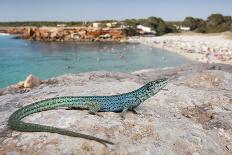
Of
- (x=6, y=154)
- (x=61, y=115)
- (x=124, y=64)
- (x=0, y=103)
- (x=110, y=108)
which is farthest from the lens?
(x=124, y=64)

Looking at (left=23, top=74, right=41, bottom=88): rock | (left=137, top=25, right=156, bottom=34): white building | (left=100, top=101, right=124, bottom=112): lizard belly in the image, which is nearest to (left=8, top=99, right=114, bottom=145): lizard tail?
(left=100, top=101, right=124, bottom=112): lizard belly

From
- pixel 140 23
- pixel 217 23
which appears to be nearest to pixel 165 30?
pixel 140 23

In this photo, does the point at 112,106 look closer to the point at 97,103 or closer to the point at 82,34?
the point at 97,103

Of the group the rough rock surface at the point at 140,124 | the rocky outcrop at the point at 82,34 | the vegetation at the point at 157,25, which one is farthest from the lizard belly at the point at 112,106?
the vegetation at the point at 157,25

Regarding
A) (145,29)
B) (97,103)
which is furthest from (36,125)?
(145,29)

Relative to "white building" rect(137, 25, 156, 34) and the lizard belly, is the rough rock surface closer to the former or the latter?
the lizard belly

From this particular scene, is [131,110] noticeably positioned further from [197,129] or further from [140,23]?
[140,23]
